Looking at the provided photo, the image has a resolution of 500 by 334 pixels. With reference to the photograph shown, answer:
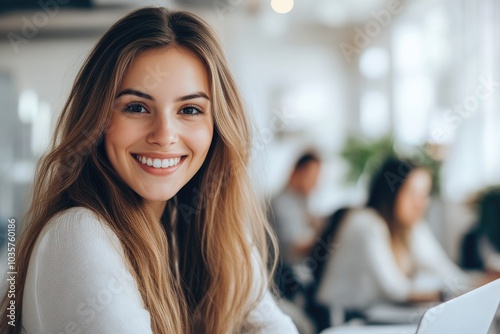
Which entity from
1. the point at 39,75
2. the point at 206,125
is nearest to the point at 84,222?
the point at 206,125

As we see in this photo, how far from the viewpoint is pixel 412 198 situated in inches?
111

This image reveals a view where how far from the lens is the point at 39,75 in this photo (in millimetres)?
4121

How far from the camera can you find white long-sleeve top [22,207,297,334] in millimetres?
809

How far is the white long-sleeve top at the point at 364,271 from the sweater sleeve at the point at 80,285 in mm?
1929

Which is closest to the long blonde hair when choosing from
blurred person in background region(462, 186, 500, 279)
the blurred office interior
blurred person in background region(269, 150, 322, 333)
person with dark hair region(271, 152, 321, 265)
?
the blurred office interior

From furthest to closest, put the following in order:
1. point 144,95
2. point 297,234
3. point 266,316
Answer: point 297,234 → point 266,316 → point 144,95

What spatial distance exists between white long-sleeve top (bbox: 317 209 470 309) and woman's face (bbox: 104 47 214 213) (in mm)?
1789

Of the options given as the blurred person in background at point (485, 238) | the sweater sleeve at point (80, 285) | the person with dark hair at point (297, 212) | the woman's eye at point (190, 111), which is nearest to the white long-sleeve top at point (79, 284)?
the sweater sleeve at point (80, 285)

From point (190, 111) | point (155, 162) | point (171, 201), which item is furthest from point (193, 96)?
point (171, 201)

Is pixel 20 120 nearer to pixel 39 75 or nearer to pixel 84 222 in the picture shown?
pixel 39 75

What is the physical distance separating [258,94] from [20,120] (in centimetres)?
334

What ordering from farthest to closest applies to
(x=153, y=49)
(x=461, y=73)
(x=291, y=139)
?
(x=291, y=139) < (x=461, y=73) < (x=153, y=49)

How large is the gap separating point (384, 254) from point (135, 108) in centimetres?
197

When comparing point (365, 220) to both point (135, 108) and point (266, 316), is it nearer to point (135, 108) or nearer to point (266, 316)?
point (266, 316)
